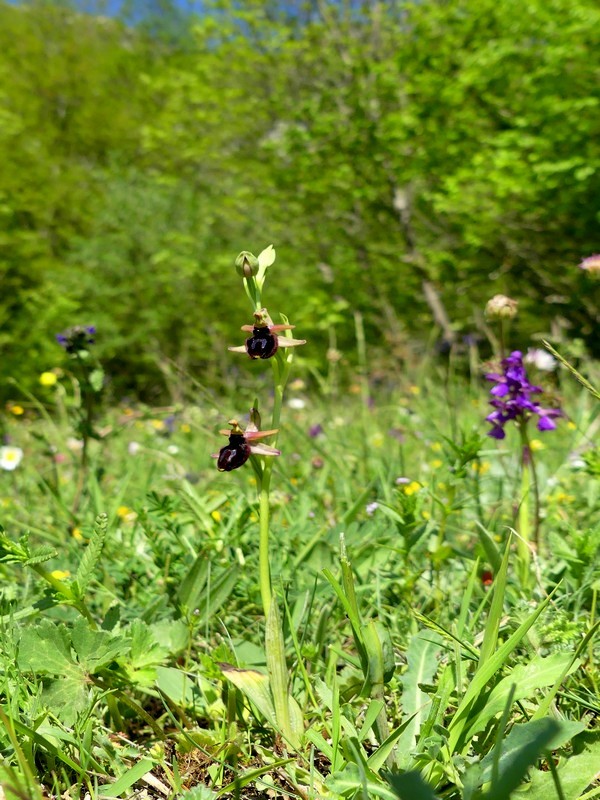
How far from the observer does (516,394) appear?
1.26m

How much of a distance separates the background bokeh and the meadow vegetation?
2.3 inches

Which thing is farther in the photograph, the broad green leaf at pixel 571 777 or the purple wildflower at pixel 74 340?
the purple wildflower at pixel 74 340

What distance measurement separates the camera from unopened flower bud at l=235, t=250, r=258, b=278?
839 mm

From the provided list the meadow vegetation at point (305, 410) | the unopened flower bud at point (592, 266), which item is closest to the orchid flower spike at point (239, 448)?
the meadow vegetation at point (305, 410)

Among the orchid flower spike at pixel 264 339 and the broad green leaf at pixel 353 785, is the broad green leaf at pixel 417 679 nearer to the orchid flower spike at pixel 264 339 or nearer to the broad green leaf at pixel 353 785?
the broad green leaf at pixel 353 785

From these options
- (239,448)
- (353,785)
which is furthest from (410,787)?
(239,448)

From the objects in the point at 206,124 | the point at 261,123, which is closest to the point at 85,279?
the point at 206,124

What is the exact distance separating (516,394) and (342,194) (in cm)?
830

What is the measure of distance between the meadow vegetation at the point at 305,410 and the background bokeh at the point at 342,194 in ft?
0.19

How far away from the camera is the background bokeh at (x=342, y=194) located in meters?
7.16

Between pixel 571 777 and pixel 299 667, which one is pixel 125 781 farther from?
pixel 571 777

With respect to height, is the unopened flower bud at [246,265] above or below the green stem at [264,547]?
above

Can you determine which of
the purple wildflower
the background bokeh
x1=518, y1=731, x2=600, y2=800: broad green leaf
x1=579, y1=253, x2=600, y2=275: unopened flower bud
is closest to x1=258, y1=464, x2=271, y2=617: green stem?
x1=518, y1=731, x2=600, y2=800: broad green leaf

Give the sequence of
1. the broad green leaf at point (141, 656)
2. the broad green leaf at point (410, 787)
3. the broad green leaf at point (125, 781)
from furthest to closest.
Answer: the broad green leaf at point (141, 656) → the broad green leaf at point (125, 781) → the broad green leaf at point (410, 787)
